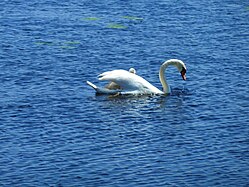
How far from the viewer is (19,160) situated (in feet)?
109

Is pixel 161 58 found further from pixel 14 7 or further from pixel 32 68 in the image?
pixel 14 7

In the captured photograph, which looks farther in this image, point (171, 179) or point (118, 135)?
point (118, 135)

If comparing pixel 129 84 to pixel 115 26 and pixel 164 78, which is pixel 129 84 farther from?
pixel 115 26

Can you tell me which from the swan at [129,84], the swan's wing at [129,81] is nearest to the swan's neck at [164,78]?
the swan at [129,84]

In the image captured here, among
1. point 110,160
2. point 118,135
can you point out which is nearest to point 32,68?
point 118,135

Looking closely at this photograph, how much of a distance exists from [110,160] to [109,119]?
521 cm

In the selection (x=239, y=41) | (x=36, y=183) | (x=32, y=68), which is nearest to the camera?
(x=36, y=183)

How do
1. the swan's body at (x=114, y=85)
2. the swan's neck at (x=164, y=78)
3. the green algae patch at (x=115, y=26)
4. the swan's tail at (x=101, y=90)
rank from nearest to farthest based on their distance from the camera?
1. the swan's tail at (x=101, y=90)
2. the swan's neck at (x=164, y=78)
3. the swan's body at (x=114, y=85)
4. the green algae patch at (x=115, y=26)

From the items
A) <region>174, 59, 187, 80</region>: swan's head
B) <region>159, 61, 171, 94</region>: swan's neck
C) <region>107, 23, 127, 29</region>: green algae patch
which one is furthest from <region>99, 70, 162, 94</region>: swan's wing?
<region>107, 23, 127, 29</region>: green algae patch

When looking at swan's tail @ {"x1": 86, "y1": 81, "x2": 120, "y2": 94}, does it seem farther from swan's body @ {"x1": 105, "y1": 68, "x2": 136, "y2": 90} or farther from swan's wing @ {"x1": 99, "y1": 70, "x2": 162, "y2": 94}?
swan's body @ {"x1": 105, "y1": 68, "x2": 136, "y2": 90}

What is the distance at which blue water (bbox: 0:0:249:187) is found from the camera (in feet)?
108

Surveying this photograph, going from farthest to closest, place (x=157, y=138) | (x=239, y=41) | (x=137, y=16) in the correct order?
(x=137, y=16)
(x=239, y=41)
(x=157, y=138)

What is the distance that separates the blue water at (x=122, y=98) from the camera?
1292 inches

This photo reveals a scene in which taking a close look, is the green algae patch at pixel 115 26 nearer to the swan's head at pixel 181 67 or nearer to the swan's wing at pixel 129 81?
the swan's head at pixel 181 67
